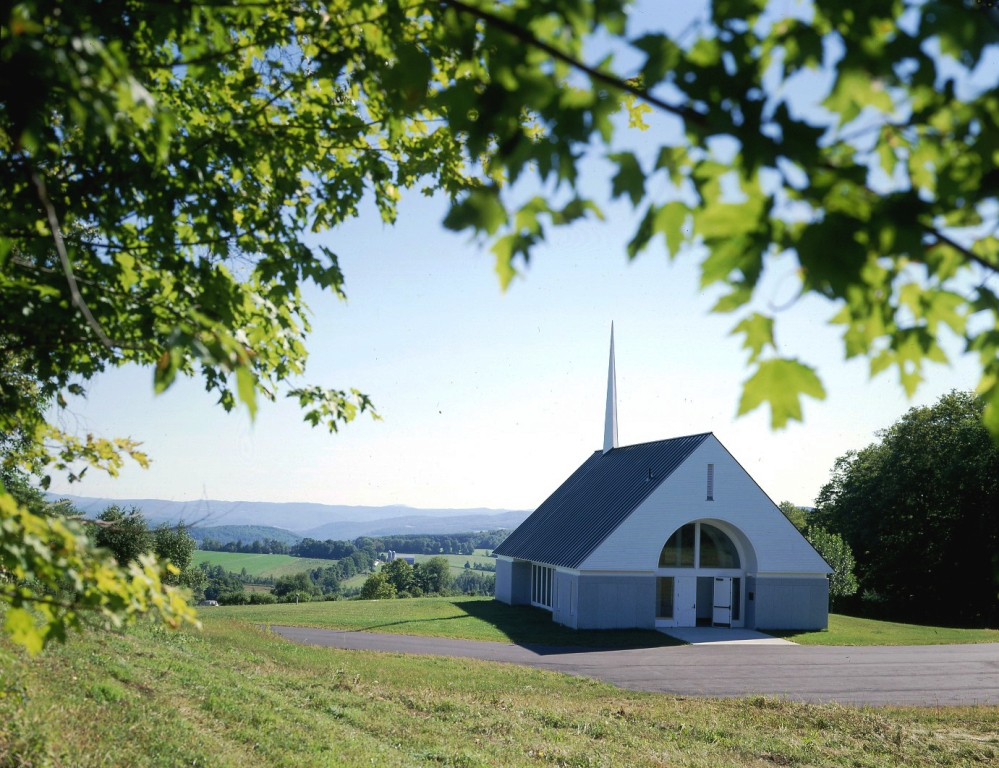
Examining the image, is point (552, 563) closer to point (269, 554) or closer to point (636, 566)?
point (636, 566)

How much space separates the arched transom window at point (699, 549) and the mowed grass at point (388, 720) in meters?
13.6

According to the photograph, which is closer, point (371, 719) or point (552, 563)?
point (371, 719)

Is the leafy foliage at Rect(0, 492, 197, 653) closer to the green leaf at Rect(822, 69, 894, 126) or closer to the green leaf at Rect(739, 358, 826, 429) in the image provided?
the green leaf at Rect(739, 358, 826, 429)

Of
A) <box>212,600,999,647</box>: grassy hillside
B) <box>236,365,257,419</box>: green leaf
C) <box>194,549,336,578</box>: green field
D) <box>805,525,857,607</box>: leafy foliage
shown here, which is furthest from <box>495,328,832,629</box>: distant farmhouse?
<box>194,549,336,578</box>: green field

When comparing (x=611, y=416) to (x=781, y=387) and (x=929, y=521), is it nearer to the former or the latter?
(x=929, y=521)

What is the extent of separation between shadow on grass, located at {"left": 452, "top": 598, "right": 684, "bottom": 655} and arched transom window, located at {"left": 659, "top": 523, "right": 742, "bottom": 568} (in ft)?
11.0

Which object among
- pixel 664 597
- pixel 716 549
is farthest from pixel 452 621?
pixel 716 549

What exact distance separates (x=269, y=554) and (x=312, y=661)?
91.5m

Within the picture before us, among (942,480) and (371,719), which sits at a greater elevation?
(942,480)

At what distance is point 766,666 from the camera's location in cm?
2123

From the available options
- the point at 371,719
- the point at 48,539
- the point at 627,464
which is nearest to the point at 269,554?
the point at 627,464

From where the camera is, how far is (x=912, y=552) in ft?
158

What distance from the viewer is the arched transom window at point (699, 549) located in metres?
31.0

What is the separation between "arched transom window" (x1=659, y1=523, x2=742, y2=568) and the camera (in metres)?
31.0
